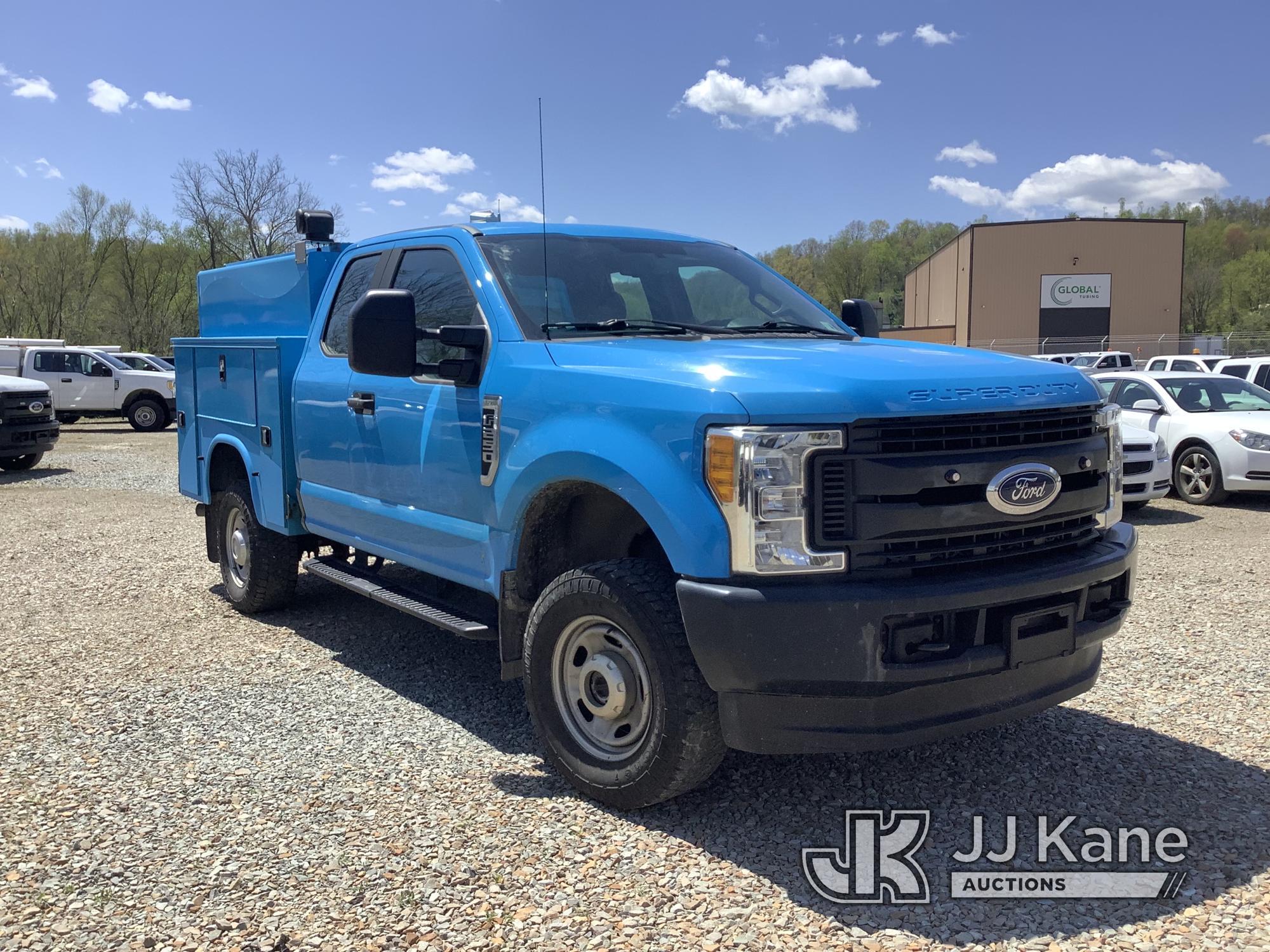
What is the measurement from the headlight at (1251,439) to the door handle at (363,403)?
10334mm

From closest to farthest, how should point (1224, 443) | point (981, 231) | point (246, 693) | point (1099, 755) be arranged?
point (1099, 755)
point (246, 693)
point (1224, 443)
point (981, 231)

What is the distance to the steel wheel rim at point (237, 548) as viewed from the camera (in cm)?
630

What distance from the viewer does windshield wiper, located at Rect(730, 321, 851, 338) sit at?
4305 millimetres

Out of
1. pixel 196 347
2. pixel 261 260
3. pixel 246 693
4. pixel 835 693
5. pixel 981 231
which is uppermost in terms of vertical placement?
pixel 981 231

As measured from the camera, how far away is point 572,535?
396 cm

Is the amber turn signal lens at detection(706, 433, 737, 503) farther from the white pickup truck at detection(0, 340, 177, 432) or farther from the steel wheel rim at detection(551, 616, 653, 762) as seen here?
the white pickup truck at detection(0, 340, 177, 432)

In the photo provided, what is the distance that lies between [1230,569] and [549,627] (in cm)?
630

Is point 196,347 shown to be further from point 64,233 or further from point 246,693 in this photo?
point 64,233

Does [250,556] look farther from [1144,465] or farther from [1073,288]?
[1073,288]

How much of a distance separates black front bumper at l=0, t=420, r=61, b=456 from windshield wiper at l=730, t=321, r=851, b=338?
14.4 m

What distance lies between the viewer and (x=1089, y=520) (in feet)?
11.7

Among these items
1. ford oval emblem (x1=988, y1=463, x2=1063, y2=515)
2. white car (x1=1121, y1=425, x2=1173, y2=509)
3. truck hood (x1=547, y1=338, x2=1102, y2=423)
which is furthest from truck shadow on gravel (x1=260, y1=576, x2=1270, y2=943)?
white car (x1=1121, y1=425, x2=1173, y2=509)

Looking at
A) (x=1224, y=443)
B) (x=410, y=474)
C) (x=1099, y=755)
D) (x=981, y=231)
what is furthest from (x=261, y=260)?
(x=981, y=231)

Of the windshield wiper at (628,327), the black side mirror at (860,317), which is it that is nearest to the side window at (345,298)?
the windshield wiper at (628,327)
